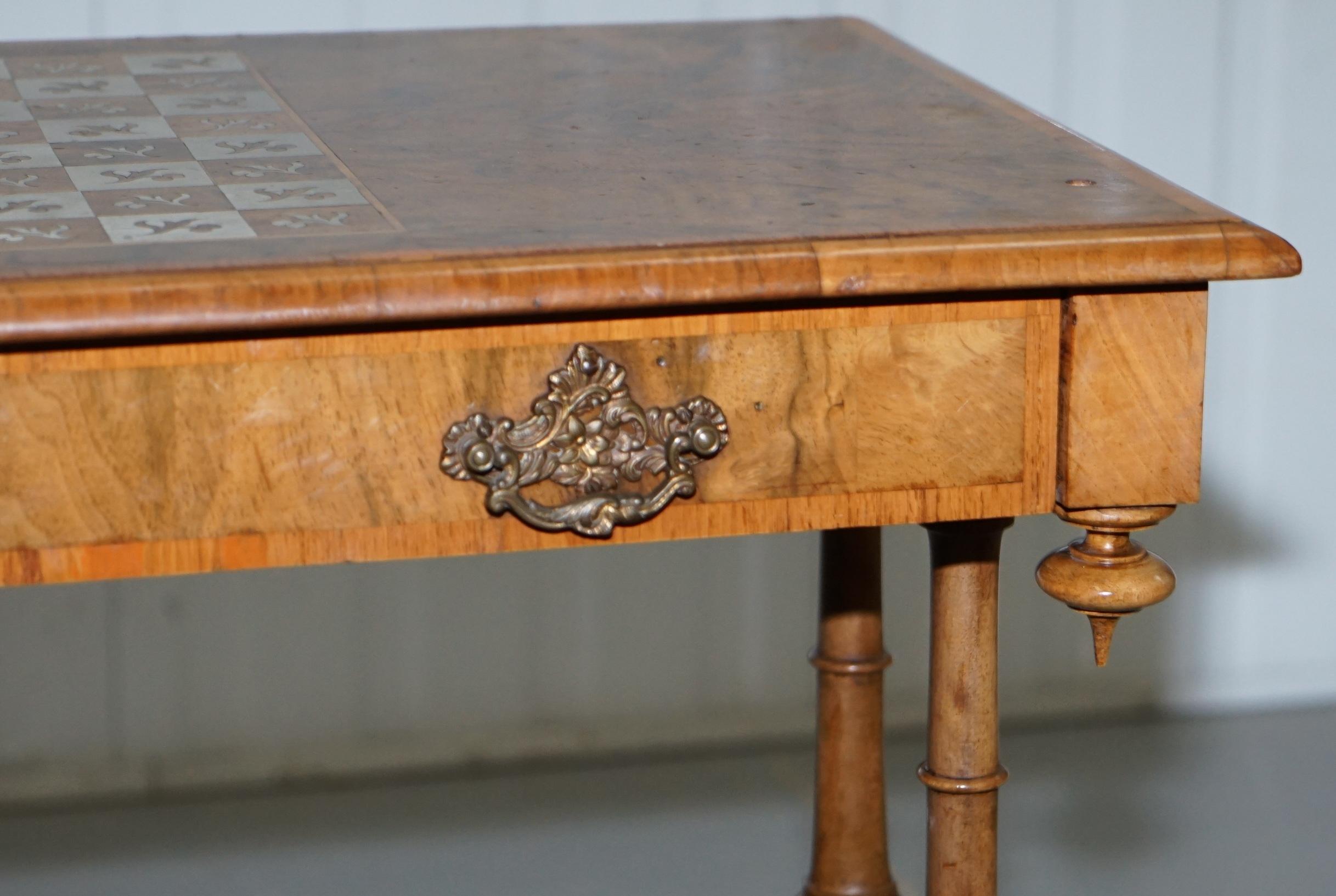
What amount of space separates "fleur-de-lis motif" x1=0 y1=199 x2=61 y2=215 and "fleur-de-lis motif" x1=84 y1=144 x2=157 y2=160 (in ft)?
0.42

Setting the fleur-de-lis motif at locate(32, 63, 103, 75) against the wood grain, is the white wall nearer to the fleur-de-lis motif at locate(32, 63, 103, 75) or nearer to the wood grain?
the fleur-de-lis motif at locate(32, 63, 103, 75)

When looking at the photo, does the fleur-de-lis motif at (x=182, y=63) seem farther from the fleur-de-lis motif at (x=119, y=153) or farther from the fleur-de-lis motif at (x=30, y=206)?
the fleur-de-lis motif at (x=30, y=206)

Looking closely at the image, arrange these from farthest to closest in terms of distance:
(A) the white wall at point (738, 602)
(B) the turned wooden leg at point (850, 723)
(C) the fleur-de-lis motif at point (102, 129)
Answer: (A) the white wall at point (738, 602), (B) the turned wooden leg at point (850, 723), (C) the fleur-de-lis motif at point (102, 129)

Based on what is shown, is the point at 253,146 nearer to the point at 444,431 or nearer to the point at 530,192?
the point at 530,192

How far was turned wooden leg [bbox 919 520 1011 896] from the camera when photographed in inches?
45.7

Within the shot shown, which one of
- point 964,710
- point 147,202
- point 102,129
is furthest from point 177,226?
point 964,710

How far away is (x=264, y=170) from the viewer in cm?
111

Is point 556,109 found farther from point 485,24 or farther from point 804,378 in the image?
point 485,24

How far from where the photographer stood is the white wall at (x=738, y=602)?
6.98ft

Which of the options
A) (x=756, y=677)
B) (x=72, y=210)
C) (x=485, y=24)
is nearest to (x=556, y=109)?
→ (x=72, y=210)

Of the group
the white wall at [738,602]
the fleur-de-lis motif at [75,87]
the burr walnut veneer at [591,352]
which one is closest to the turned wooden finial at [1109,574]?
the burr walnut veneer at [591,352]

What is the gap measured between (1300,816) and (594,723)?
0.89 metres

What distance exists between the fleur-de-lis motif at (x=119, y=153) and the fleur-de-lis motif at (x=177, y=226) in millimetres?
195

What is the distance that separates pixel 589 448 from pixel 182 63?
0.75 meters
